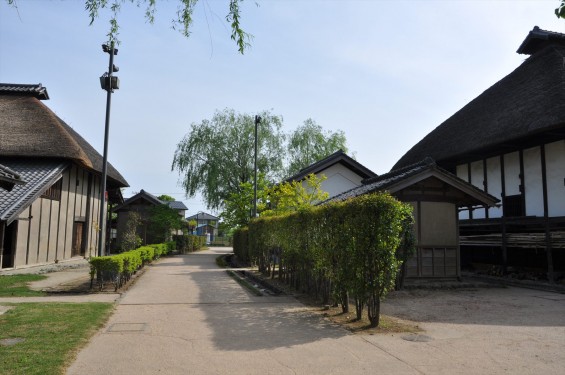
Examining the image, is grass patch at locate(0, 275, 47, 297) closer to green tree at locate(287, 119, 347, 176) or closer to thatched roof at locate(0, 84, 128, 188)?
thatched roof at locate(0, 84, 128, 188)

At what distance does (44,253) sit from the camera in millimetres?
18984

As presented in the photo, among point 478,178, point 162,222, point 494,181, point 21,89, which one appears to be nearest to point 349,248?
point 494,181

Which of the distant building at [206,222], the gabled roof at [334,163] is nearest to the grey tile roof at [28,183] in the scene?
the gabled roof at [334,163]

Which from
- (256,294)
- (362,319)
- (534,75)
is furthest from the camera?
(534,75)

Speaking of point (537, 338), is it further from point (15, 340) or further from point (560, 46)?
point (560, 46)

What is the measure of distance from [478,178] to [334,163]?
9.23 m

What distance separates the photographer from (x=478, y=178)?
18.2 meters

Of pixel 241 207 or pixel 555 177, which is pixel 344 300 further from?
pixel 241 207

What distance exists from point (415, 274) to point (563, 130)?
683cm

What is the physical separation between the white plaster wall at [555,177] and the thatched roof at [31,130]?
19971 mm

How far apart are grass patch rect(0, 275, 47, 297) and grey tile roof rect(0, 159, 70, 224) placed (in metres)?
2.50

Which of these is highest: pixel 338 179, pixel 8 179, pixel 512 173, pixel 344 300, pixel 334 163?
pixel 334 163

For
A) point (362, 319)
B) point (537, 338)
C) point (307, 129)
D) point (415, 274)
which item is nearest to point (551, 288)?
Answer: point (415, 274)

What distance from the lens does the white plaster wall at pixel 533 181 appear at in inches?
589
